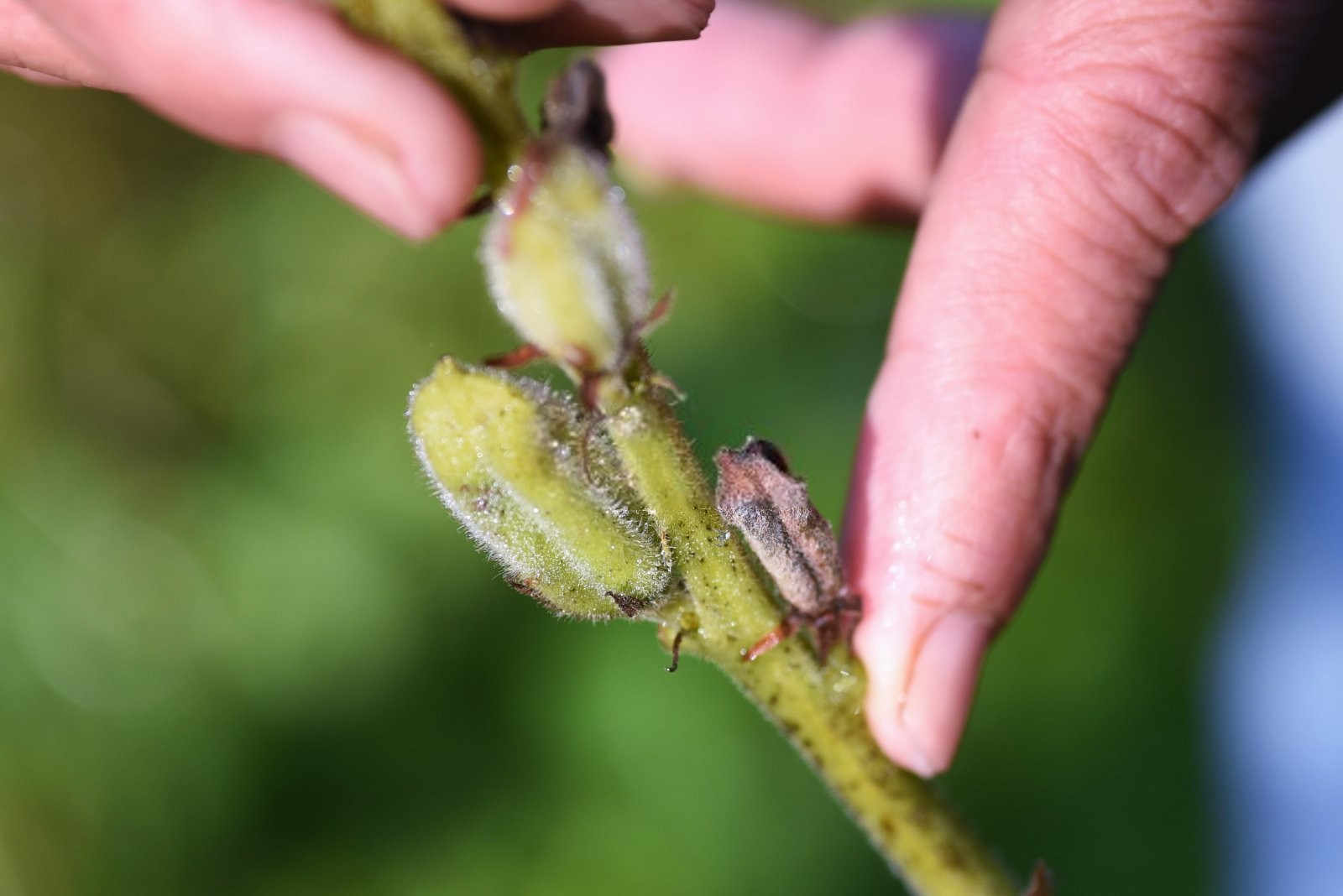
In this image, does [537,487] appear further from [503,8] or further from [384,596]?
[384,596]

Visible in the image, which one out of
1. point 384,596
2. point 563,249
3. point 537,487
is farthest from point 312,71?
point 384,596

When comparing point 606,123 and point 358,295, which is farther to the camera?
point 358,295

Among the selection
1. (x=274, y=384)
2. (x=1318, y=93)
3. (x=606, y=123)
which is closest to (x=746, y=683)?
(x=606, y=123)

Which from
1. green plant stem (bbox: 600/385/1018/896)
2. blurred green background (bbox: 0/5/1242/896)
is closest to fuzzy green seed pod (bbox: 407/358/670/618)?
green plant stem (bbox: 600/385/1018/896)

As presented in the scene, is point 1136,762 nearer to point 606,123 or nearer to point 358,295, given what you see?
point 358,295

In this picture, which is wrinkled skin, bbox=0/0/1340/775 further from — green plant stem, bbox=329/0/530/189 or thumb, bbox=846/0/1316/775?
green plant stem, bbox=329/0/530/189

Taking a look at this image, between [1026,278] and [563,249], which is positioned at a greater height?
[563,249]

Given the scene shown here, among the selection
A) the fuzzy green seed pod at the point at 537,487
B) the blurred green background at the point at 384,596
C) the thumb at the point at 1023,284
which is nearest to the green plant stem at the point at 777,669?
the fuzzy green seed pod at the point at 537,487

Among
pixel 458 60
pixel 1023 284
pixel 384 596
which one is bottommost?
pixel 384 596
